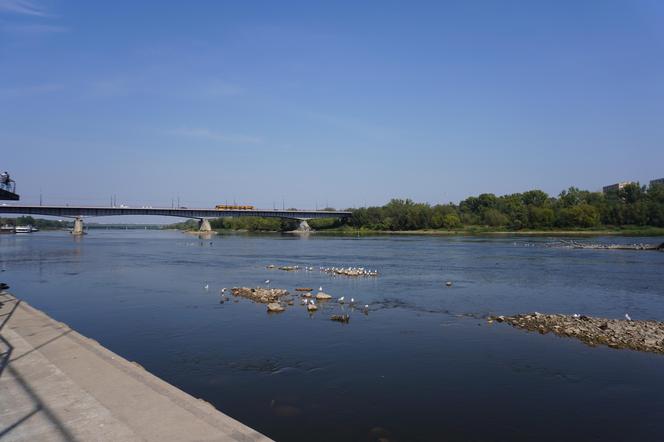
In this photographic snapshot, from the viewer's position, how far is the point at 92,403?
944 centimetres

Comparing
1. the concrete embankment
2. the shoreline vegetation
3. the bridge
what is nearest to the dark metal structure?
the bridge

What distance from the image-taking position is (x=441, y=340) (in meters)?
19.8

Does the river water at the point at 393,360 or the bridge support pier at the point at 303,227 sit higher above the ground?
the bridge support pier at the point at 303,227

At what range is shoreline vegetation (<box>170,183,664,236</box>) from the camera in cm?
13838

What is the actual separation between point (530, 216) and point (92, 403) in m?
156

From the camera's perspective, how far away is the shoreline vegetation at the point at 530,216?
13838cm

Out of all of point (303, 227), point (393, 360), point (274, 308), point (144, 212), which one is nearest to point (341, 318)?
point (274, 308)

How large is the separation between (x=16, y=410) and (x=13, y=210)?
131 metres

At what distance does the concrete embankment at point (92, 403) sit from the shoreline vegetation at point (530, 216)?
138944 mm

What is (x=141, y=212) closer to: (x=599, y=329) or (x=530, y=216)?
(x=530, y=216)

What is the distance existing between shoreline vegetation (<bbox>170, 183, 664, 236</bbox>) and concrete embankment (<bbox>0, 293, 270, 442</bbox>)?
139 metres

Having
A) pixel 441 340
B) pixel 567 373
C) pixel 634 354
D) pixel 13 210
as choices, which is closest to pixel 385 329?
pixel 441 340

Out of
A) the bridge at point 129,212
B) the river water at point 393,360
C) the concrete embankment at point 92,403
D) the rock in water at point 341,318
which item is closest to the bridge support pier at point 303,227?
the bridge at point 129,212

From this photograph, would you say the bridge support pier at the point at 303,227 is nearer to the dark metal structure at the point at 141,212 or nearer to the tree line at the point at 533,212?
the dark metal structure at the point at 141,212
